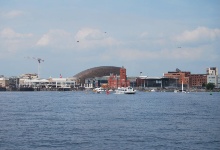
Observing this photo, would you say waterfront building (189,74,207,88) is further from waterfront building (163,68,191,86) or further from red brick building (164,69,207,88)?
waterfront building (163,68,191,86)

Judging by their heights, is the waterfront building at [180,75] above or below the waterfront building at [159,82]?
above

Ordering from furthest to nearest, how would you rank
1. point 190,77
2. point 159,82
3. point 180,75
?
point 190,77 < point 180,75 < point 159,82

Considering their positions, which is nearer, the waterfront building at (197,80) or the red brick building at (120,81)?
the red brick building at (120,81)

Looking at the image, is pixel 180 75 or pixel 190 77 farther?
pixel 190 77

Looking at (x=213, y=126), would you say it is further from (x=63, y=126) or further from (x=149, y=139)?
(x=63, y=126)

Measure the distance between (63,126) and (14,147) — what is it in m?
7.76

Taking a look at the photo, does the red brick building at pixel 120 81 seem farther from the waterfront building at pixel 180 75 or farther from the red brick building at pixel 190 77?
the red brick building at pixel 190 77

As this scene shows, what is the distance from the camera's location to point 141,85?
18800 cm

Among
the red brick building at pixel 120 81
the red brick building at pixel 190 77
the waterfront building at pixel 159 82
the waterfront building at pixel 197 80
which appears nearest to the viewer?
the red brick building at pixel 120 81

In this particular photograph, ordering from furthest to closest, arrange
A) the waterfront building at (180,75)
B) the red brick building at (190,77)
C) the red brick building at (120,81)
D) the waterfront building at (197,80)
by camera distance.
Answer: the waterfront building at (197,80) < the red brick building at (190,77) < the waterfront building at (180,75) < the red brick building at (120,81)

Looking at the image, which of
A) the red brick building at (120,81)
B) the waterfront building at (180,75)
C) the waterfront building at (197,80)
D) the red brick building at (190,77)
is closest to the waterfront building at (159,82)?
the waterfront building at (180,75)

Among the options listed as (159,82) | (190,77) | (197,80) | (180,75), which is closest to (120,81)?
(159,82)

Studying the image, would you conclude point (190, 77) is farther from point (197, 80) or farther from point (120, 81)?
point (120, 81)

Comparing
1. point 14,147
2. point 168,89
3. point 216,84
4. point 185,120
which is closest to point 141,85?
point 168,89
